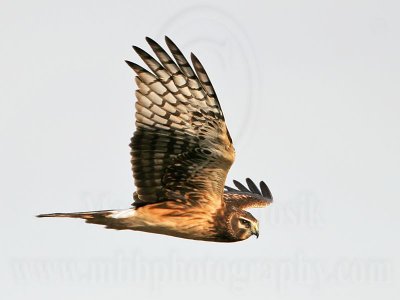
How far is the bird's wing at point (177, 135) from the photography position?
13180mm

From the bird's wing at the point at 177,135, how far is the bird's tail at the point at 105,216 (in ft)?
1.12

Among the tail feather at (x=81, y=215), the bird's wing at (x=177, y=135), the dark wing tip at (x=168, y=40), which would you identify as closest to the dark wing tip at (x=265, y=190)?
the bird's wing at (x=177, y=135)

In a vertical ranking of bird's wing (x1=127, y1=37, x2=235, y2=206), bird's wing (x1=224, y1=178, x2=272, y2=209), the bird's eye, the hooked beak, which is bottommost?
the hooked beak

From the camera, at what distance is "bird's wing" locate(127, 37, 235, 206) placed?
1318 centimetres

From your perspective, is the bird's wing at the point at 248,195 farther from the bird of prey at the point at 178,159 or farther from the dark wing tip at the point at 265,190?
the bird of prey at the point at 178,159

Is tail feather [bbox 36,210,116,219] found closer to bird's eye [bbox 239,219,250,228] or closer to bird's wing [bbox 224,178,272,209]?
bird's eye [bbox 239,219,250,228]

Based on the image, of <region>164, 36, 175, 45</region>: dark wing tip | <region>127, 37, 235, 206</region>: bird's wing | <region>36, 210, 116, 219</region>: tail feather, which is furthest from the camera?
<region>36, 210, 116, 219</region>: tail feather

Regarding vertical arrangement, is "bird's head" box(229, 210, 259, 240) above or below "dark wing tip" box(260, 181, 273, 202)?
below

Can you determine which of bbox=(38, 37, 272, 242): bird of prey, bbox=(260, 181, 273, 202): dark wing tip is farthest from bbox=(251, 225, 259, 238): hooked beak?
bbox=(260, 181, 273, 202): dark wing tip

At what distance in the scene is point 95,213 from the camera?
45.7 feet

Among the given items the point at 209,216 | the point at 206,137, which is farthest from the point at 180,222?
the point at 206,137

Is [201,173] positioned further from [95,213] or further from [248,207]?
[248,207]

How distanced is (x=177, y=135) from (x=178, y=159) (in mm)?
396

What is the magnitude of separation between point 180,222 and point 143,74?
7.16 feet
